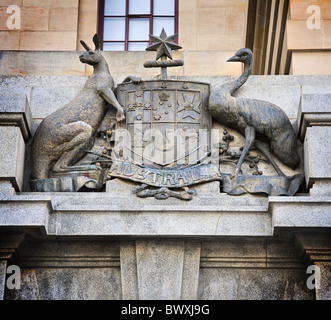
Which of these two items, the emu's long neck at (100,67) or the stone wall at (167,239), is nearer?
the stone wall at (167,239)

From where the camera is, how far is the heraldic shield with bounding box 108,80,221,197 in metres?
16.2

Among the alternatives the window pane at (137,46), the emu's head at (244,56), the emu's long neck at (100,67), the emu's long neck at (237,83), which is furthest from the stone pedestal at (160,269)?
the window pane at (137,46)

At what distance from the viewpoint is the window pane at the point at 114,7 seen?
73.3ft

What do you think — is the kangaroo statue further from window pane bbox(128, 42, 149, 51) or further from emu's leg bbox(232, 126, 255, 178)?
window pane bbox(128, 42, 149, 51)

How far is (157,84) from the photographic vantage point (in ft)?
55.6

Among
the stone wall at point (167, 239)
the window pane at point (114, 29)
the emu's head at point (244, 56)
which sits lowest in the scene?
the stone wall at point (167, 239)

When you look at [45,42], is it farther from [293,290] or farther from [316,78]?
[293,290]

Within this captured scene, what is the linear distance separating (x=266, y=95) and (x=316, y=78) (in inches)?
38.3

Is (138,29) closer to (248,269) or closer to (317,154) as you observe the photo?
(317,154)

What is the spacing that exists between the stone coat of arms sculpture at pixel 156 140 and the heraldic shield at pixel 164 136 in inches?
0.6

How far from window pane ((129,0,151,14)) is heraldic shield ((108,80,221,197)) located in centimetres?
558

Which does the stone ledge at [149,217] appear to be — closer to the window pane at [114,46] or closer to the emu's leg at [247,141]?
the emu's leg at [247,141]

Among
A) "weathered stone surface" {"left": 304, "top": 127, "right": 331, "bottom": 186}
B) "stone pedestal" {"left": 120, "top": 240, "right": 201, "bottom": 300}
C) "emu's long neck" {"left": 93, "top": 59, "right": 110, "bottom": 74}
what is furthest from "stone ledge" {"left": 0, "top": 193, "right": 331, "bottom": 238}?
"emu's long neck" {"left": 93, "top": 59, "right": 110, "bottom": 74}
